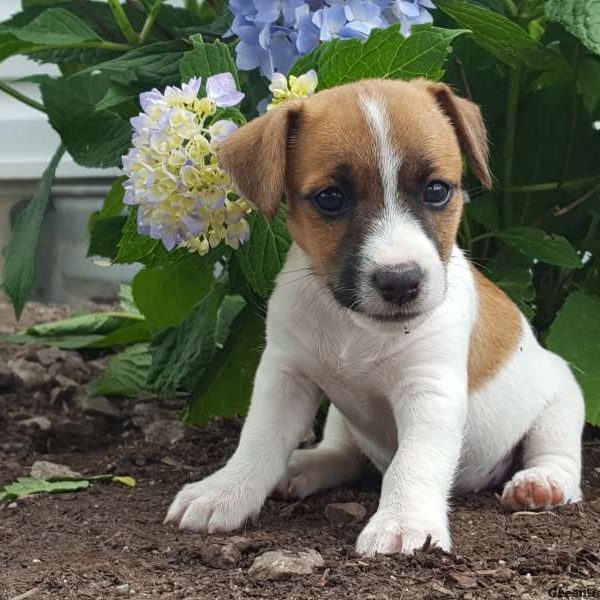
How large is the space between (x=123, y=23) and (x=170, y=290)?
95cm

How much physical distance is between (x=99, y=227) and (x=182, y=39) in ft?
2.53

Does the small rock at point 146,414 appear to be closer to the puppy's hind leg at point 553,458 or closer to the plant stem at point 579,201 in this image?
the puppy's hind leg at point 553,458

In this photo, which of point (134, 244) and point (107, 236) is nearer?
point (134, 244)

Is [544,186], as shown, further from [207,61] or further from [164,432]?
[164,432]

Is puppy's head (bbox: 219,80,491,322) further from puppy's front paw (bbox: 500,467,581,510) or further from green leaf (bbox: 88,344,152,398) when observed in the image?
green leaf (bbox: 88,344,152,398)

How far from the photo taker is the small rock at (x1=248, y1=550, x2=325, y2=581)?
113 inches

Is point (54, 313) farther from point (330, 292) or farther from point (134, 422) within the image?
point (330, 292)

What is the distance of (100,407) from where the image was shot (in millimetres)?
4941

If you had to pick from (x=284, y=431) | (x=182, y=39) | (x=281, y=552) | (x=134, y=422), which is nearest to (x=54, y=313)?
(x=134, y=422)

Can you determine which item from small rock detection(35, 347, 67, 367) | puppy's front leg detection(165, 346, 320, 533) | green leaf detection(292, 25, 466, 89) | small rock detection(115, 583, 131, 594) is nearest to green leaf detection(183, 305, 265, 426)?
puppy's front leg detection(165, 346, 320, 533)

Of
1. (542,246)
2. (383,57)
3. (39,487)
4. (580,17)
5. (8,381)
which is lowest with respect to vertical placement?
(8,381)

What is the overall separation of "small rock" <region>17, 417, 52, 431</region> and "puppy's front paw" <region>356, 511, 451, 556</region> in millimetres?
2028

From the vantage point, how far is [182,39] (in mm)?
4121

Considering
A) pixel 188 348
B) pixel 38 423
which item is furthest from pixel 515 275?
pixel 38 423
